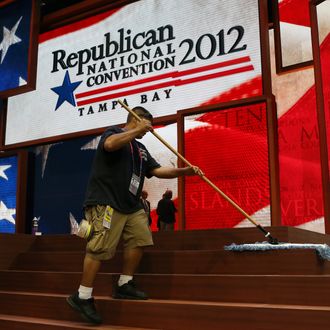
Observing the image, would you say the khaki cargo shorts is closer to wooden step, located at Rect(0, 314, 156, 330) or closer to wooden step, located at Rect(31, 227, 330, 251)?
wooden step, located at Rect(0, 314, 156, 330)

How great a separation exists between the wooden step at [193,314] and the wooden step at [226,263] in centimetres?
45

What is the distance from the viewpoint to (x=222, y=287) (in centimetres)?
338

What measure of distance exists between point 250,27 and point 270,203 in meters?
2.48

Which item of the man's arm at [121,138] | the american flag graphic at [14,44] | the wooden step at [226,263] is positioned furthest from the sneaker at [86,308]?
the american flag graphic at [14,44]

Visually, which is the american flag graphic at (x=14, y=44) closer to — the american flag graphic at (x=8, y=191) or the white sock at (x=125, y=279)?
the american flag graphic at (x=8, y=191)

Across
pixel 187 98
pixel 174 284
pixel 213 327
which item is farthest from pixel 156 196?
pixel 213 327

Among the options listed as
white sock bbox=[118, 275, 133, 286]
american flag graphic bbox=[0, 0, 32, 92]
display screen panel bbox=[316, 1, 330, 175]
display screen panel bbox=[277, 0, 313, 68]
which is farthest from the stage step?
display screen panel bbox=[277, 0, 313, 68]

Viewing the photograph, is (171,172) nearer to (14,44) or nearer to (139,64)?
(139,64)

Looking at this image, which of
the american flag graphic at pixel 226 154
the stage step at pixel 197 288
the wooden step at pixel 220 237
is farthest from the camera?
the american flag graphic at pixel 226 154

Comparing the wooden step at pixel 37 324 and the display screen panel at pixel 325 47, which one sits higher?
the display screen panel at pixel 325 47

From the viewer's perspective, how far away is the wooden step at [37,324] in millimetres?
3242

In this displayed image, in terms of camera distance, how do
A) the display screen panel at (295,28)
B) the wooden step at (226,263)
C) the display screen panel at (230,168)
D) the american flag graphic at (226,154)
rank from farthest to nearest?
1. the display screen panel at (295,28)
2. the american flag graphic at (226,154)
3. the display screen panel at (230,168)
4. the wooden step at (226,263)

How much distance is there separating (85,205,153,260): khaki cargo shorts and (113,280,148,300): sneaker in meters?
0.28

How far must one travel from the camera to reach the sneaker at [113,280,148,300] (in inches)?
136
